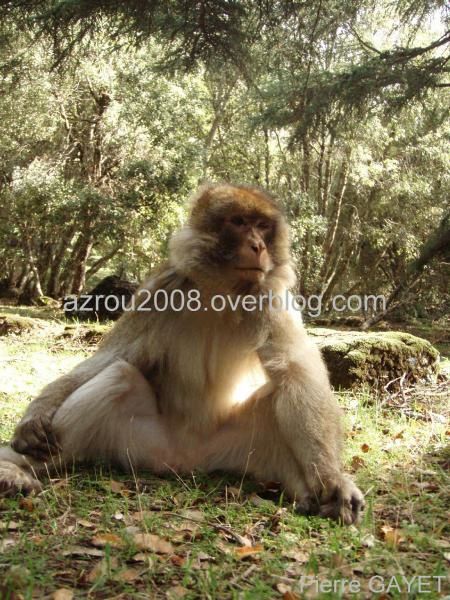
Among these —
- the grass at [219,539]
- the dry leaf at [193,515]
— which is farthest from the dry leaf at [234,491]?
the dry leaf at [193,515]

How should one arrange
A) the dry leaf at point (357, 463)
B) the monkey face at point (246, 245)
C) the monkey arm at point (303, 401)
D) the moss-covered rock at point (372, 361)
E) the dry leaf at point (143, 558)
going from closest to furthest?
the dry leaf at point (143, 558), the monkey arm at point (303, 401), the monkey face at point (246, 245), the dry leaf at point (357, 463), the moss-covered rock at point (372, 361)

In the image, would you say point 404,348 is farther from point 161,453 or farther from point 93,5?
point 93,5

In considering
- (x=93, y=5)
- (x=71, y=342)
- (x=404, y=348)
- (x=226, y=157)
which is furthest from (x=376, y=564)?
(x=226, y=157)

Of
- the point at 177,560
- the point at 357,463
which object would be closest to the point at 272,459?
the point at 357,463

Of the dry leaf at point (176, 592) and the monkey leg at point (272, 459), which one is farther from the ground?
the monkey leg at point (272, 459)

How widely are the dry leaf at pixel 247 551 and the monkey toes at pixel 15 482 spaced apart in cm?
112

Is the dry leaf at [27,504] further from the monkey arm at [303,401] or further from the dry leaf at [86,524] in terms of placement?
the monkey arm at [303,401]

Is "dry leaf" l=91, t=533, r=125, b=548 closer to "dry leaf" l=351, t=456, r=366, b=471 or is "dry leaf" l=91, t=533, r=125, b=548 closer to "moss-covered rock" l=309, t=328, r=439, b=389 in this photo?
"dry leaf" l=351, t=456, r=366, b=471

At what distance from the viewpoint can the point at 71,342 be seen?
352 inches

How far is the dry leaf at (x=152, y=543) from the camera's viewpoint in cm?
255

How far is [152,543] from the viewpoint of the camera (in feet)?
8.54

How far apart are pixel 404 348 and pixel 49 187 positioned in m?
10.9

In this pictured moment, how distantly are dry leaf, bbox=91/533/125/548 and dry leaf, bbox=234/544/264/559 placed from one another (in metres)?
0.49

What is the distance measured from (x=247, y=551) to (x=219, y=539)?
0.19 m
